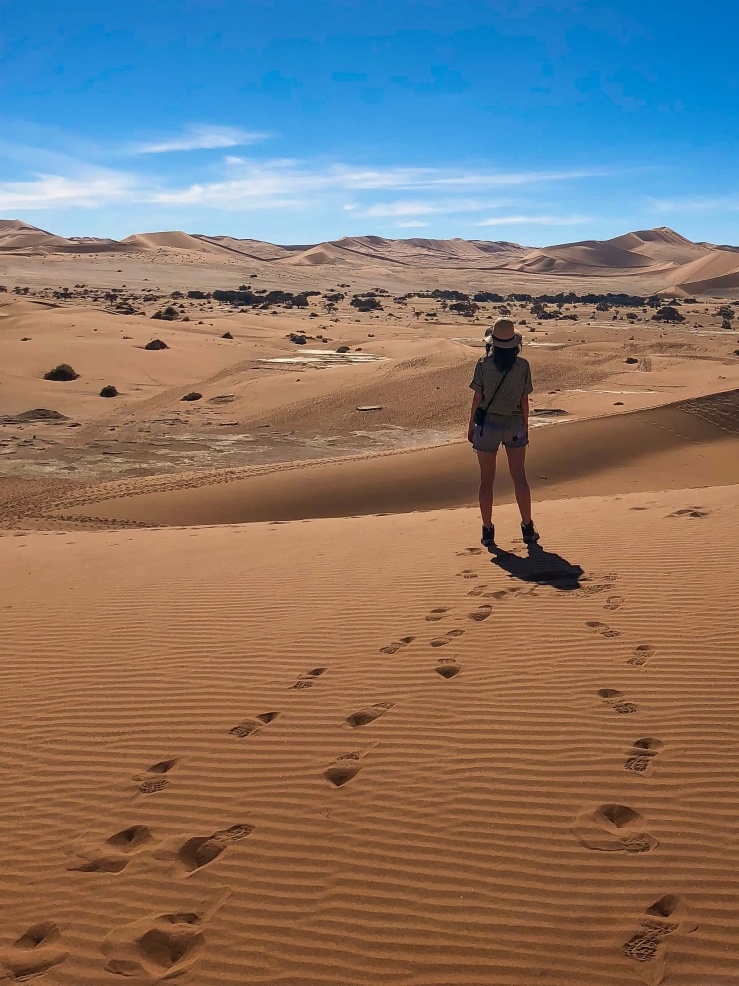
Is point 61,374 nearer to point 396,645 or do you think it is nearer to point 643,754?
point 396,645

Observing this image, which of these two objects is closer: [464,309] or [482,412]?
[482,412]

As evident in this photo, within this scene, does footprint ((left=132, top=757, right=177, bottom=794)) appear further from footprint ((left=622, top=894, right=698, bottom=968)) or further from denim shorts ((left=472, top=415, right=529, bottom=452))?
denim shorts ((left=472, top=415, right=529, bottom=452))

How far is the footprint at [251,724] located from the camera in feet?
15.3

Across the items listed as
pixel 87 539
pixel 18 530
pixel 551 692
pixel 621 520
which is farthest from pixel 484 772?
pixel 18 530

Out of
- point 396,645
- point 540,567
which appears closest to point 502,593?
point 540,567

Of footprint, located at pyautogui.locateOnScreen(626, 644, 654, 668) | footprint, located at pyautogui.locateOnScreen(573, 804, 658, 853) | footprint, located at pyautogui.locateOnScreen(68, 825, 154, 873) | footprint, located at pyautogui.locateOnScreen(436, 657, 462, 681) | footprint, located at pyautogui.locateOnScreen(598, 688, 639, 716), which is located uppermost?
footprint, located at pyautogui.locateOnScreen(626, 644, 654, 668)

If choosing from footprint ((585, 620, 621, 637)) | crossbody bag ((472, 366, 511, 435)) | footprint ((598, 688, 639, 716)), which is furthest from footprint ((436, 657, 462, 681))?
crossbody bag ((472, 366, 511, 435))

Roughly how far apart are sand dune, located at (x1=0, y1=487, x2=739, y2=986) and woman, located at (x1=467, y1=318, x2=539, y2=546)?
100cm

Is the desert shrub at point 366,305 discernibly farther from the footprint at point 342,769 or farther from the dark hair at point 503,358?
the footprint at point 342,769

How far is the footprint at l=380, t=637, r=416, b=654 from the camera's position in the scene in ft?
18.4

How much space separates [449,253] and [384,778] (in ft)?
578

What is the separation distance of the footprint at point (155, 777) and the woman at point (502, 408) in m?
4.10

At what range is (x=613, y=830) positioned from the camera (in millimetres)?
3672

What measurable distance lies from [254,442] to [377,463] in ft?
14.1
